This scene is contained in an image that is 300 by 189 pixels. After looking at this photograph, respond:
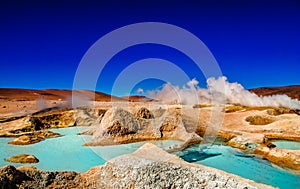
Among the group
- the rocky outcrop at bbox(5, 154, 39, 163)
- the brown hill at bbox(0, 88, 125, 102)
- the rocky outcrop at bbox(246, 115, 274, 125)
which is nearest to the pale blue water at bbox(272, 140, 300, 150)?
the rocky outcrop at bbox(246, 115, 274, 125)

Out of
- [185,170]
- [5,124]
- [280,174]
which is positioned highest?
[5,124]

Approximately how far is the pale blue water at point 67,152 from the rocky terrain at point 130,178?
2430 millimetres

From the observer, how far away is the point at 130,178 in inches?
301

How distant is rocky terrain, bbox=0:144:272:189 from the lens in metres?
7.27

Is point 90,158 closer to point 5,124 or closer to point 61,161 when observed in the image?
point 61,161

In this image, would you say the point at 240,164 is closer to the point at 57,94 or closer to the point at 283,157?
the point at 283,157

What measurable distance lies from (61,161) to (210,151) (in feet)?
25.5

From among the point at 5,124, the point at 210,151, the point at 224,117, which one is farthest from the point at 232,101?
the point at 5,124

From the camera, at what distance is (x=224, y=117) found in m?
28.8

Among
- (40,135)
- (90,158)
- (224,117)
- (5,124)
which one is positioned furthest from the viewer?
(224,117)

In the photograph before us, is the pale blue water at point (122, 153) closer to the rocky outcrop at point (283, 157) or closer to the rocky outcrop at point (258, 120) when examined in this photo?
the rocky outcrop at point (283, 157)

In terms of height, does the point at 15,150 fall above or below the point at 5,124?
below

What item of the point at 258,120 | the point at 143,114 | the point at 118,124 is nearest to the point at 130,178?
the point at 118,124

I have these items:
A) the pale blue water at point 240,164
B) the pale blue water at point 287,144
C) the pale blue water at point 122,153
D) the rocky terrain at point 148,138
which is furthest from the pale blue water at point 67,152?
the pale blue water at point 287,144
